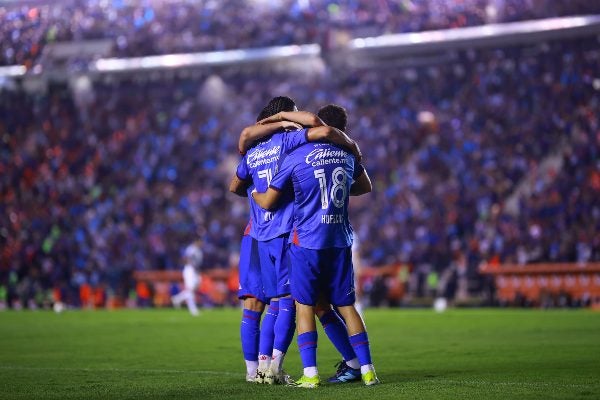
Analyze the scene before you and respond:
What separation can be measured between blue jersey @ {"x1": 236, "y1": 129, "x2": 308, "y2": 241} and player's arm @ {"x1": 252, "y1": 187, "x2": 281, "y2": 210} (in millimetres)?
188

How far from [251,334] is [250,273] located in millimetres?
562

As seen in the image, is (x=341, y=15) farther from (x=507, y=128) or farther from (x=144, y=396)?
(x=144, y=396)

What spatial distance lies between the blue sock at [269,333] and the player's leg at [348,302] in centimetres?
69

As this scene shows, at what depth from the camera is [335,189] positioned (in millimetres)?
8250

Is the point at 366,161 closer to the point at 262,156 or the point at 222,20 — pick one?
the point at 222,20

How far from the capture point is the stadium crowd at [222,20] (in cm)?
3681

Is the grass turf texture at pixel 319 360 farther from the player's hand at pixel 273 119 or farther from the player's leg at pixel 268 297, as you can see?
the player's hand at pixel 273 119

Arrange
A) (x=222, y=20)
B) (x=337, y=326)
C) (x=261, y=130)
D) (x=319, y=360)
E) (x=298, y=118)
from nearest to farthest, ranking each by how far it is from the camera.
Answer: (x=298, y=118) < (x=261, y=130) < (x=337, y=326) < (x=319, y=360) < (x=222, y=20)

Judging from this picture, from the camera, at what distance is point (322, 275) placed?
27.0 ft

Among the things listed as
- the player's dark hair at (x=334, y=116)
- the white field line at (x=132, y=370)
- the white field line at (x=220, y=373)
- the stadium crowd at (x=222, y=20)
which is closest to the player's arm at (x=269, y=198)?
the player's dark hair at (x=334, y=116)

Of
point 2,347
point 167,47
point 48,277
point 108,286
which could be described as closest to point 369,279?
point 108,286

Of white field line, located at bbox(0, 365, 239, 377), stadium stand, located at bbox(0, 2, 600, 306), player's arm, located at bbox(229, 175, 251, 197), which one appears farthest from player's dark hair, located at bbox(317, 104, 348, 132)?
stadium stand, located at bbox(0, 2, 600, 306)

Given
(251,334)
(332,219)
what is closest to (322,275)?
(332,219)

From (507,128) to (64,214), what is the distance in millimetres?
17475
